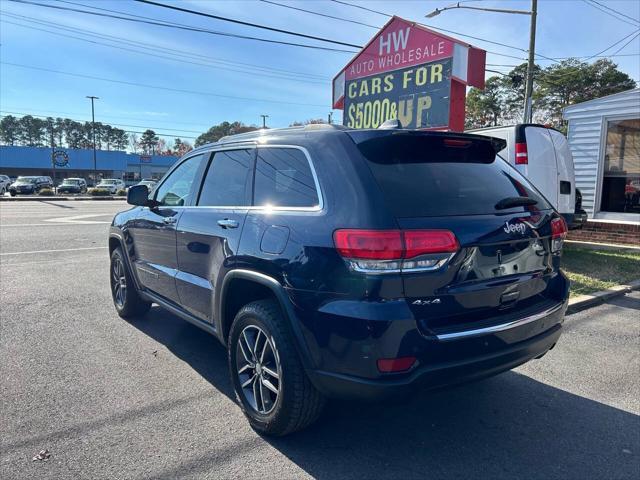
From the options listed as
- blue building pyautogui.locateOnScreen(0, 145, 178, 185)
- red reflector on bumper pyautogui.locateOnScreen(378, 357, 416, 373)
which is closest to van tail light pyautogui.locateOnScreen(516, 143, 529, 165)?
red reflector on bumper pyautogui.locateOnScreen(378, 357, 416, 373)

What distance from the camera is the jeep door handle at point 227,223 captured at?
10.5ft

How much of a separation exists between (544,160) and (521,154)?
0.61 metres

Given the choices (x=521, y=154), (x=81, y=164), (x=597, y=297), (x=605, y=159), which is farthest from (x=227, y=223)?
(x=81, y=164)

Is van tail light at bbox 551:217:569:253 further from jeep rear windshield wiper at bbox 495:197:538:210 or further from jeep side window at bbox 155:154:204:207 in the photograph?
jeep side window at bbox 155:154:204:207

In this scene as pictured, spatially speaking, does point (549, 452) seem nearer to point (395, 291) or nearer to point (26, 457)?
point (395, 291)

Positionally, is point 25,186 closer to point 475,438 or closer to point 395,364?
point 475,438

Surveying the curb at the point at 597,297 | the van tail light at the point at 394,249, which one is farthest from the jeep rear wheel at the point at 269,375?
the curb at the point at 597,297

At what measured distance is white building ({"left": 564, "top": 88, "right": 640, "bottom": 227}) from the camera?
1195cm

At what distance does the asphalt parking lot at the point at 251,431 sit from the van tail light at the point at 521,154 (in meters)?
3.51

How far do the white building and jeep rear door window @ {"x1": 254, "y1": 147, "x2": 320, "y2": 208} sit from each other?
37.3 feet

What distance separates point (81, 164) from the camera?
6781 centimetres

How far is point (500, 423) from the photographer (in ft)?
10.3

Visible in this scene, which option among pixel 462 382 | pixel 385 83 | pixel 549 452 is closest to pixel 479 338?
pixel 462 382

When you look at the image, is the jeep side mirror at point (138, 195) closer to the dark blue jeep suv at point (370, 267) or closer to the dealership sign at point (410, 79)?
the dark blue jeep suv at point (370, 267)
